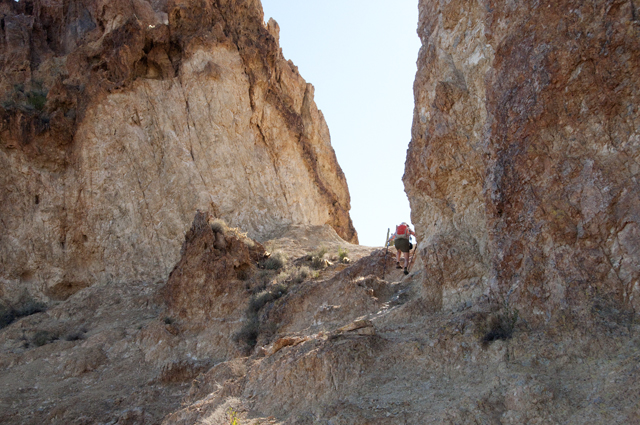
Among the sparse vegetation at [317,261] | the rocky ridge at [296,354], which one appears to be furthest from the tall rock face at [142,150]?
the sparse vegetation at [317,261]

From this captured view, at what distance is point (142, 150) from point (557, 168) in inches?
631

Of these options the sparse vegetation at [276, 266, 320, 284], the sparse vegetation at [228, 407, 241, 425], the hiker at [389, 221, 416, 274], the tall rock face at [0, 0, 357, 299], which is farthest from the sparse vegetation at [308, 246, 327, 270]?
the sparse vegetation at [228, 407, 241, 425]

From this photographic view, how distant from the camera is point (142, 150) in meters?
19.3

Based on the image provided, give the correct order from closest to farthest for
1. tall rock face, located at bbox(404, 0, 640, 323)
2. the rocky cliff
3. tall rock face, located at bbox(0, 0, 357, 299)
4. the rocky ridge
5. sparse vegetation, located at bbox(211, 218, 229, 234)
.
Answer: the rocky ridge < the rocky cliff < tall rock face, located at bbox(404, 0, 640, 323) < sparse vegetation, located at bbox(211, 218, 229, 234) < tall rock face, located at bbox(0, 0, 357, 299)

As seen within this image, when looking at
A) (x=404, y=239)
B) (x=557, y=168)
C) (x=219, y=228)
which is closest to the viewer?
(x=557, y=168)

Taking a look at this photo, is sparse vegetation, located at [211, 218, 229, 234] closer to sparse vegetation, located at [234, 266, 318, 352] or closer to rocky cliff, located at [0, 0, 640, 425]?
rocky cliff, located at [0, 0, 640, 425]

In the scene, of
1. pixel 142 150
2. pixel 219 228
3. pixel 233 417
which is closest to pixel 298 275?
pixel 219 228

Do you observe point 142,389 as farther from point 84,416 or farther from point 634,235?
point 634,235

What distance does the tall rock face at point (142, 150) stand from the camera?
18.6 meters

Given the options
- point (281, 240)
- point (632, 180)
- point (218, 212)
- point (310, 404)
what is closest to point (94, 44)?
point (218, 212)

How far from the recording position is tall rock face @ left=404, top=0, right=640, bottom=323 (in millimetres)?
5664

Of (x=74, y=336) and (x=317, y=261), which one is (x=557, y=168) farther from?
(x=74, y=336)

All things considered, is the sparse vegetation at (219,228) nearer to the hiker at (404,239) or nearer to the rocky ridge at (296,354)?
the rocky ridge at (296,354)

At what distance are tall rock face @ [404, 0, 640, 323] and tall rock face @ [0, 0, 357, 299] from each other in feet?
39.8
